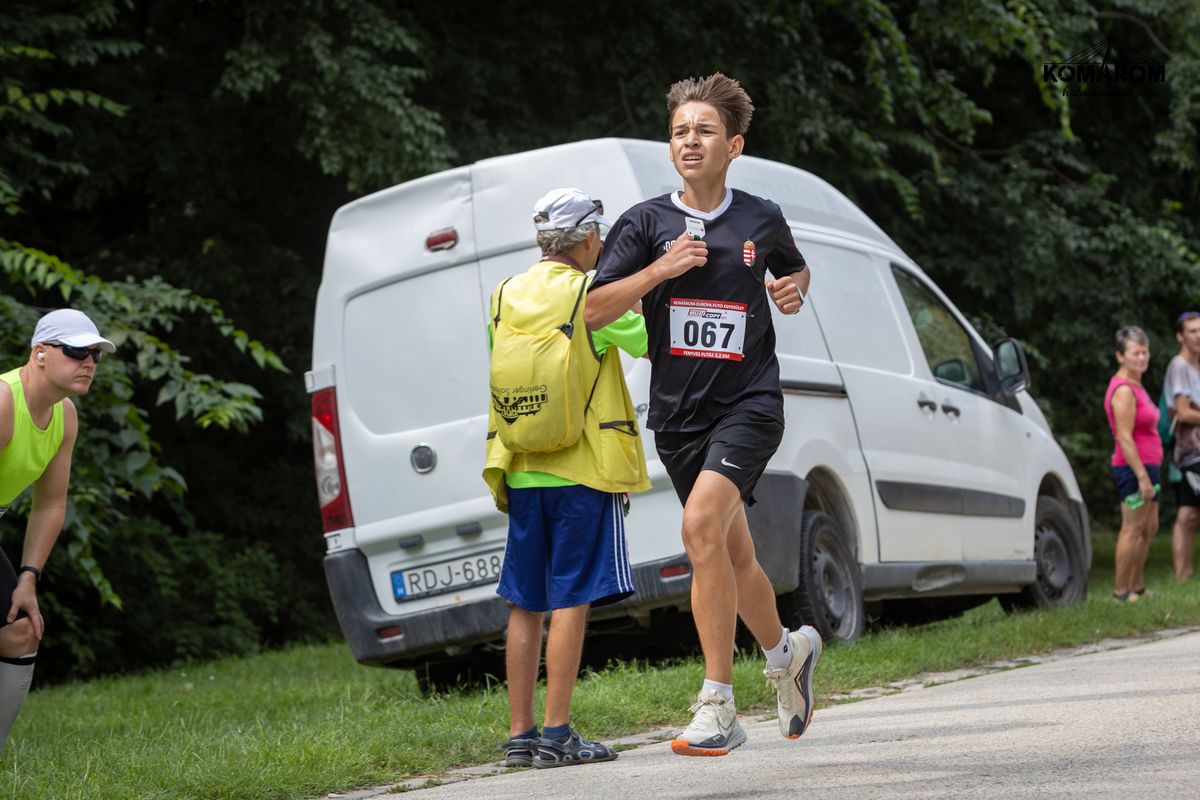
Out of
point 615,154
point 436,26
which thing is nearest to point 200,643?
point 436,26

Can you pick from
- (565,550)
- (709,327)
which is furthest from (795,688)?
(709,327)

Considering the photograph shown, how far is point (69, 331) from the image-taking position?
4.82 meters

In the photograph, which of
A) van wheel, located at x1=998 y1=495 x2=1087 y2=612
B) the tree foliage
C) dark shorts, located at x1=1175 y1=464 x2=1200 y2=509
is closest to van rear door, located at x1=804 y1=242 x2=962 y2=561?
van wheel, located at x1=998 y1=495 x2=1087 y2=612

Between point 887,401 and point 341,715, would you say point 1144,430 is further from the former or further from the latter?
point 341,715

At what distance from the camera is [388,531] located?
716 cm

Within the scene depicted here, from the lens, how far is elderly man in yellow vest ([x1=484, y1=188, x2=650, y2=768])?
5.16 metres

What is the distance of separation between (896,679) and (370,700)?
2283 mm

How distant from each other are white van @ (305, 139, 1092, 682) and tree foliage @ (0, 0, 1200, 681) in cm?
414

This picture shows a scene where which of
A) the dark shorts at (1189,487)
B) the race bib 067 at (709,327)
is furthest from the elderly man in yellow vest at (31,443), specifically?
the dark shorts at (1189,487)

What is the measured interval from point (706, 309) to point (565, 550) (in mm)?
881

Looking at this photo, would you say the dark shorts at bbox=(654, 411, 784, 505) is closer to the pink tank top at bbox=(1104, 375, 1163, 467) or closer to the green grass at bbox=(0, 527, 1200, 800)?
the green grass at bbox=(0, 527, 1200, 800)

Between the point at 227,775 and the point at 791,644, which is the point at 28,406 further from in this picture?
the point at 791,644

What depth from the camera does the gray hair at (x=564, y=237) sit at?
528 centimetres

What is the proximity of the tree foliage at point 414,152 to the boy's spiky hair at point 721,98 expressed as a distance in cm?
668
